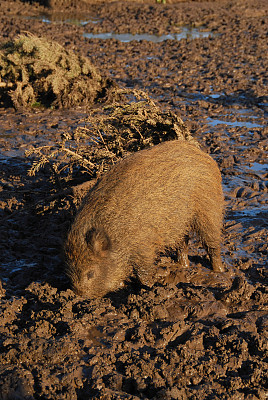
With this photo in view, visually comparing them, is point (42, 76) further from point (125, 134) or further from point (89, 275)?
point (89, 275)

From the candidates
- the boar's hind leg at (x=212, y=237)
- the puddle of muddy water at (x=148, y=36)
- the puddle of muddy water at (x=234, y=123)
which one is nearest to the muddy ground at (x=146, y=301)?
the puddle of muddy water at (x=234, y=123)

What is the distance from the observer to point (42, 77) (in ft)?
39.1

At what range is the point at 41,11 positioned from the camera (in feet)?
77.2

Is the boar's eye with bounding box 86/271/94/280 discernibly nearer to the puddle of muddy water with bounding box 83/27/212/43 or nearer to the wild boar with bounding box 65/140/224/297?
the wild boar with bounding box 65/140/224/297

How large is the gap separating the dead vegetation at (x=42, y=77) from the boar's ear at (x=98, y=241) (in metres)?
7.37

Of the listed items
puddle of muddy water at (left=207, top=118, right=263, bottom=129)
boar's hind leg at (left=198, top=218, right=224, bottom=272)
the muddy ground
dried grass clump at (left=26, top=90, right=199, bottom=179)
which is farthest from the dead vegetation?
boar's hind leg at (left=198, top=218, right=224, bottom=272)

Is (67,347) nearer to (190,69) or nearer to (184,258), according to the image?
(184,258)

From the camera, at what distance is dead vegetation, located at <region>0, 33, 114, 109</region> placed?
11.7m

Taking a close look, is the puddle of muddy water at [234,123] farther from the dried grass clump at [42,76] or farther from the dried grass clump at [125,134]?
the dried grass clump at [125,134]

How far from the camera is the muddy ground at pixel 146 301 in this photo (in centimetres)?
407

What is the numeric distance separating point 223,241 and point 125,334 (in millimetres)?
2498

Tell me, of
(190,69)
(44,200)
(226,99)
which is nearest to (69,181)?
(44,200)

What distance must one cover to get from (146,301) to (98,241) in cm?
77

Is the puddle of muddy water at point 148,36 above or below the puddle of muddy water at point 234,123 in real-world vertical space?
above
